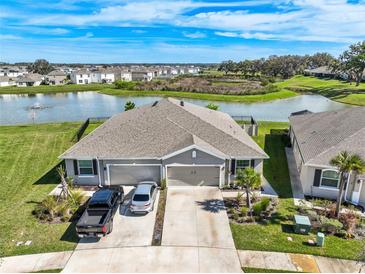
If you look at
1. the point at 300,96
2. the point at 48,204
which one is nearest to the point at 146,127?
the point at 48,204

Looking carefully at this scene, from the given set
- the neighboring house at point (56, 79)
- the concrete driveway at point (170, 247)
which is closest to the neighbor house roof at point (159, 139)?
the concrete driveway at point (170, 247)

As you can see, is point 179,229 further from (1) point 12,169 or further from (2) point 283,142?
(2) point 283,142

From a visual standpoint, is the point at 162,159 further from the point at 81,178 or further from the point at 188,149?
the point at 81,178

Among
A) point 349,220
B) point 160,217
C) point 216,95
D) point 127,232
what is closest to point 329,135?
point 349,220

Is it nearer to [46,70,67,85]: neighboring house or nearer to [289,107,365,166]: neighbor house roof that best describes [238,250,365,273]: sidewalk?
[289,107,365,166]: neighbor house roof

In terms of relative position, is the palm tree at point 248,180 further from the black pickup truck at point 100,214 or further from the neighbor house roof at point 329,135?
the black pickup truck at point 100,214
